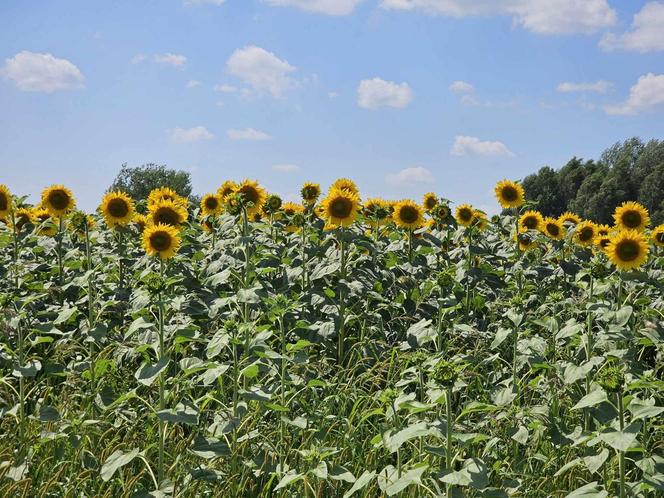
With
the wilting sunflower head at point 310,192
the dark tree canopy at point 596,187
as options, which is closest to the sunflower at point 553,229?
the wilting sunflower head at point 310,192

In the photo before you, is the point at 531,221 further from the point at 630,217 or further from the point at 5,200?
the point at 5,200

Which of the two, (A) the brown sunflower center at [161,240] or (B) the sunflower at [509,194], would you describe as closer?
(A) the brown sunflower center at [161,240]

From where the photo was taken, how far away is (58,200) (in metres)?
7.26

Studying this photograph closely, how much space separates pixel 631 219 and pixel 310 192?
3266 mm

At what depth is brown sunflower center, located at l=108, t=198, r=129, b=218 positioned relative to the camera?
6.92m

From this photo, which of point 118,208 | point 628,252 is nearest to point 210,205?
point 118,208

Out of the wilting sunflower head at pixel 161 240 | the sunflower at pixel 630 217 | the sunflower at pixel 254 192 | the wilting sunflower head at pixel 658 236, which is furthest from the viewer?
the wilting sunflower head at pixel 658 236

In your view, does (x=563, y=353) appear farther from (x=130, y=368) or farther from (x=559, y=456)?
(x=130, y=368)

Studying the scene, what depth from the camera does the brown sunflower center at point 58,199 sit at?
7199 millimetres

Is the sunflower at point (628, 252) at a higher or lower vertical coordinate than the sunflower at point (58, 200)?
lower

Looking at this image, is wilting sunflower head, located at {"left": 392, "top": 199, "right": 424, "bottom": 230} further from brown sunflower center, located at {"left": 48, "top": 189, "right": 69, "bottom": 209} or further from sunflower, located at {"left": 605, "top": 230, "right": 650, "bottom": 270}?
brown sunflower center, located at {"left": 48, "top": 189, "right": 69, "bottom": 209}

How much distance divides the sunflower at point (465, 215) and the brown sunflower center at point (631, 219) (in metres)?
1.51

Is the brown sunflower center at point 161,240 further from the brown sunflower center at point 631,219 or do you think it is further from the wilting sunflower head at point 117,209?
the brown sunflower center at point 631,219

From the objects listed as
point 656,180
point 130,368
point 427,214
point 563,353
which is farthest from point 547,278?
point 656,180
